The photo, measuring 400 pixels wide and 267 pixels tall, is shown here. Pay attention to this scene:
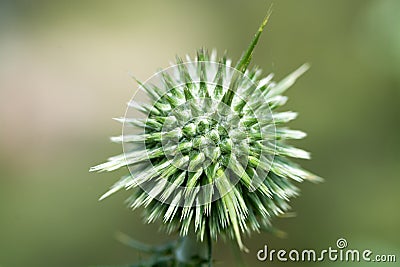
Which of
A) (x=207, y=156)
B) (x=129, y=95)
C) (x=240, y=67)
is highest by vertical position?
(x=129, y=95)

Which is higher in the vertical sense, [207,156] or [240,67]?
[240,67]

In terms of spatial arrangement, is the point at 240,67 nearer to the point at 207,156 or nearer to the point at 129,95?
the point at 207,156

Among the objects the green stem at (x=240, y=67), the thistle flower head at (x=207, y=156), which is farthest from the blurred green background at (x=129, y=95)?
the green stem at (x=240, y=67)

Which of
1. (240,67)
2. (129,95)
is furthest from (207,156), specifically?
(129,95)

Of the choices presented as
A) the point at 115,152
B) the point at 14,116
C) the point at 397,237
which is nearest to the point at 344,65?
the point at 397,237

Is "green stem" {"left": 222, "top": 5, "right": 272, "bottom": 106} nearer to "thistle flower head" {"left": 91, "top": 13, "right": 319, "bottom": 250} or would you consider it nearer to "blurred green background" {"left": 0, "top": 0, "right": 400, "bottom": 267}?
"thistle flower head" {"left": 91, "top": 13, "right": 319, "bottom": 250}

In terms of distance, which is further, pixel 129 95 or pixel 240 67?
pixel 129 95
